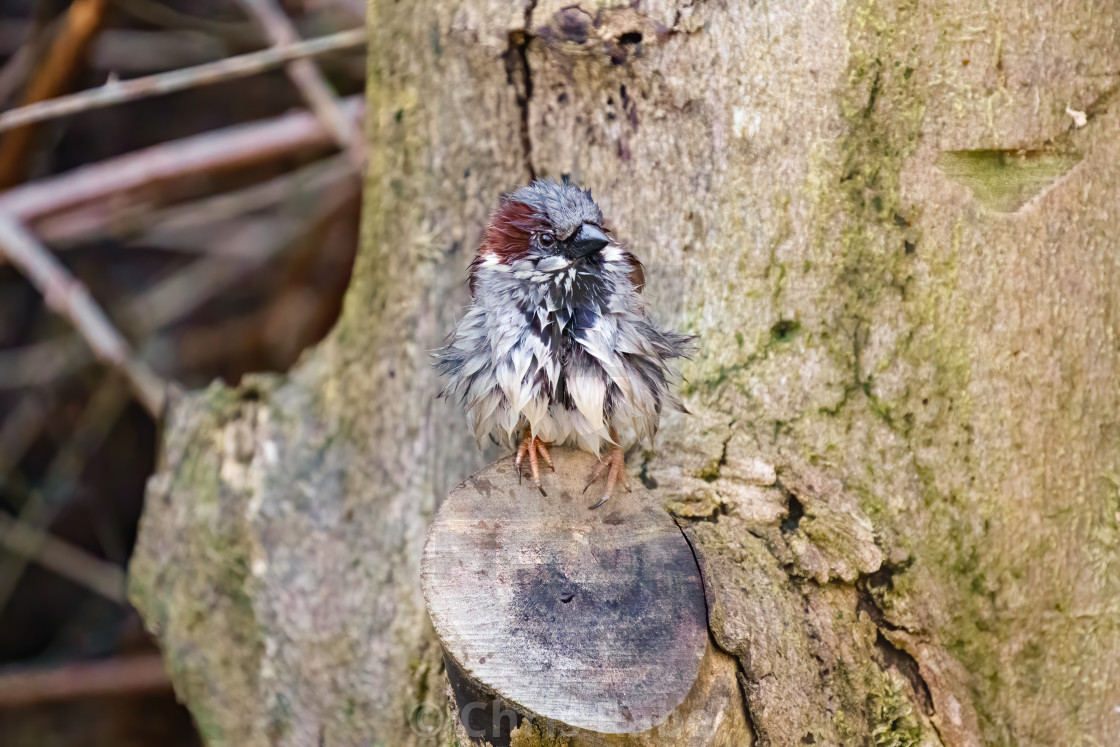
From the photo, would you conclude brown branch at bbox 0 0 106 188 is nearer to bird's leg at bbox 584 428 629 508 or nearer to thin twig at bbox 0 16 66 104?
thin twig at bbox 0 16 66 104

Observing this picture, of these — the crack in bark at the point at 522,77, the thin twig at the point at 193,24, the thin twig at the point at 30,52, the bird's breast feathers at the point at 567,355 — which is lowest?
the bird's breast feathers at the point at 567,355

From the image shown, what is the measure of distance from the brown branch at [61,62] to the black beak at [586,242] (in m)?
2.52

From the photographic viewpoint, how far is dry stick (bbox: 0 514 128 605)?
427 centimetres

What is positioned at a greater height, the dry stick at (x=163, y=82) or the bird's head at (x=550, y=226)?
the dry stick at (x=163, y=82)

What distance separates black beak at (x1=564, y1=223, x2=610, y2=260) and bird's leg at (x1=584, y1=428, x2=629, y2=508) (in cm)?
36

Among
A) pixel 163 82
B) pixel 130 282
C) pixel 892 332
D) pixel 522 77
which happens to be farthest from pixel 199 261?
pixel 892 332

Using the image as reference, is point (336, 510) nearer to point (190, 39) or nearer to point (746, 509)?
point (746, 509)

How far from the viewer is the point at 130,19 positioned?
5238 millimetres

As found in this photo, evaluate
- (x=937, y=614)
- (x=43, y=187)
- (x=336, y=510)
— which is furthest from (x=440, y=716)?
(x=43, y=187)

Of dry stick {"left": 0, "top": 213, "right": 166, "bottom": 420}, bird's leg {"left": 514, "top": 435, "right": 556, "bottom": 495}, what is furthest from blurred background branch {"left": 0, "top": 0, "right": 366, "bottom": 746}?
bird's leg {"left": 514, "top": 435, "right": 556, "bottom": 495}

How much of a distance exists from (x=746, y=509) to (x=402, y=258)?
1.14 m

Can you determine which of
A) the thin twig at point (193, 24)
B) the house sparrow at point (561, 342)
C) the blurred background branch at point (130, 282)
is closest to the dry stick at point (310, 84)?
the blurred background branch at point (130, 282)

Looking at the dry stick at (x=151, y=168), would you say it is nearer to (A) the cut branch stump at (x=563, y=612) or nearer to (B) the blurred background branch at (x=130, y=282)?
(B) the blurred background branch at (x=130, y=282)

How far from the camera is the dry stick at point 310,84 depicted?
367 cm
